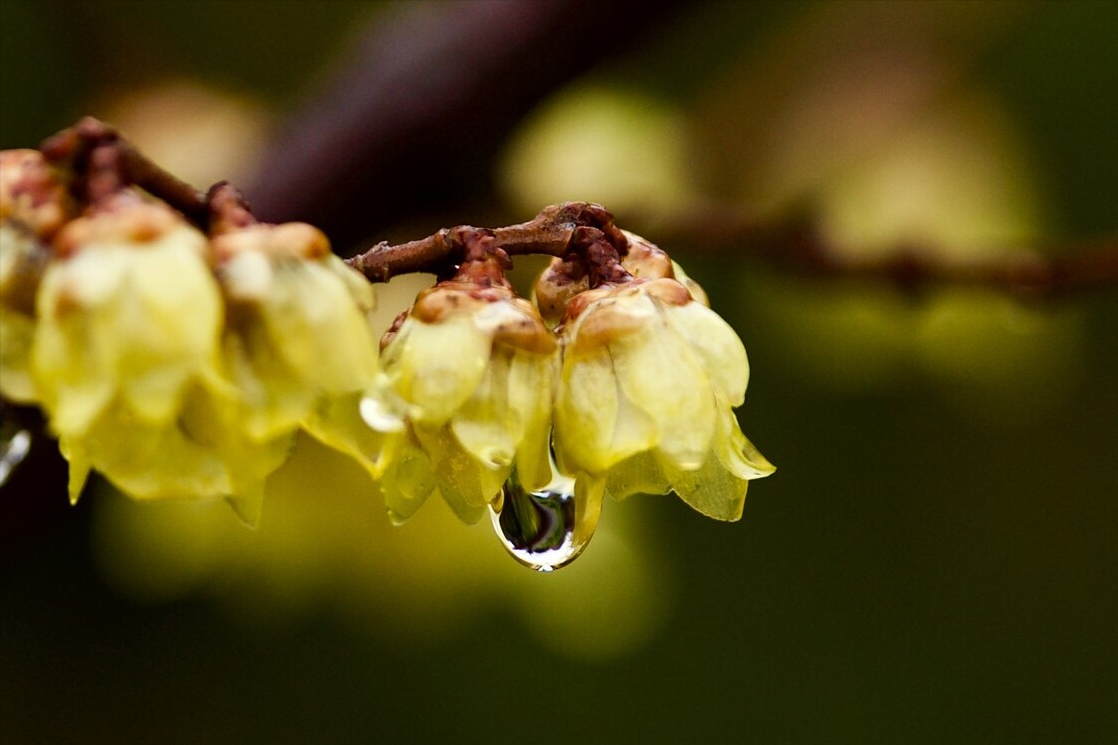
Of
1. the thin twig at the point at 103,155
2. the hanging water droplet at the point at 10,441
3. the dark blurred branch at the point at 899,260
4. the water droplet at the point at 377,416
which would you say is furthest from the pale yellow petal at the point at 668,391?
the dark blurred branch at the point at 899,260

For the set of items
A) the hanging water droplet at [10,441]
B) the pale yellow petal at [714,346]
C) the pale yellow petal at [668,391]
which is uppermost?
the pale yellow petal at [714,346]

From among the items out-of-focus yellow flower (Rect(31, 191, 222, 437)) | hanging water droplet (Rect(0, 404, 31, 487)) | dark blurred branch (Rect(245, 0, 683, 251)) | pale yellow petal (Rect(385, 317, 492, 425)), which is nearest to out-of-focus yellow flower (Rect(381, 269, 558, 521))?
pale yellow petal (Rect(385, 317, 492, 425))

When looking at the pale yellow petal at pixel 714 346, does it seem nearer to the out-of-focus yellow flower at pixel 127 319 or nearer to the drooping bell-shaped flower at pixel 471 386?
the drooping bell-shaped flower at pixel 471 386

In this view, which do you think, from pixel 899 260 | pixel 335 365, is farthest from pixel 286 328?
pixel 899 260

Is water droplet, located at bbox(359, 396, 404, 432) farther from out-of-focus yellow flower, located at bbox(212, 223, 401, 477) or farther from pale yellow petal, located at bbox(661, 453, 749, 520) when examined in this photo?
pale yellow petal, located at bbox(661, 453, 749, 520)

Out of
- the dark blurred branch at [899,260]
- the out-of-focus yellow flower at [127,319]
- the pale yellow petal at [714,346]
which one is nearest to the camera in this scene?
the out-of-focus yellow flower at [127,319]

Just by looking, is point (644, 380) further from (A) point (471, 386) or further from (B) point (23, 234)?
(B) point (23, 234)
